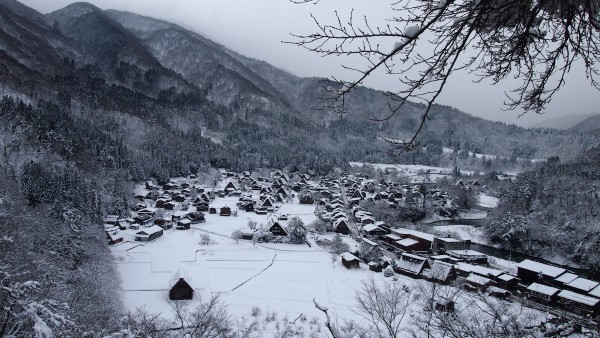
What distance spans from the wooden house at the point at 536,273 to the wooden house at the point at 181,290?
22.4 meters

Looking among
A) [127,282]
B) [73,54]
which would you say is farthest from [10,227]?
[73,54]

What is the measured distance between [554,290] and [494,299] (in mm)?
4822

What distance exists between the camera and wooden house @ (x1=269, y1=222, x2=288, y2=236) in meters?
30.5

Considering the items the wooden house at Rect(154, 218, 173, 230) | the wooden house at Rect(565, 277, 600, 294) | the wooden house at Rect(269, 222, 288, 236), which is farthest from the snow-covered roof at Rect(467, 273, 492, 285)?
the wooden house at Rect(154, 218, 173, 230)

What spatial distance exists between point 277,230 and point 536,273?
64.7 feet

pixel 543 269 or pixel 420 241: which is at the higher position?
pixel 543 269

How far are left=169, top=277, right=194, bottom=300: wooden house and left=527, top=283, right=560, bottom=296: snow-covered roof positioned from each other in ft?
67.8

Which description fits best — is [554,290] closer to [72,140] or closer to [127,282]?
[127,282]

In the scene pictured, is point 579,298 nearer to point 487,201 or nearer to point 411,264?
point 411,264

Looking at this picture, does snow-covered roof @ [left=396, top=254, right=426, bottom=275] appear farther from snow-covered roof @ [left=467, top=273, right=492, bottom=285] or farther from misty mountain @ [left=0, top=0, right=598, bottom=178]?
misty mountain @ [left=0, top=0, right=598, bottom=178]

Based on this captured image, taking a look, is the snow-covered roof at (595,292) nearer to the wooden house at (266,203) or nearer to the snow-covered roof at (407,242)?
the snow-covered roof at (407,242)

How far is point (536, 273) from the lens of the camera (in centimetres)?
2431

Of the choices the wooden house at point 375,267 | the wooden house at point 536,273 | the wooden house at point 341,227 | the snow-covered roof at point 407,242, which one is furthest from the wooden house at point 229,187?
the wooden house at point 536,273

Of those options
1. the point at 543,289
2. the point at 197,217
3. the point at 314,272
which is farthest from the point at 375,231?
the point at 197,217
